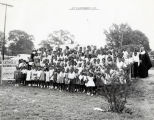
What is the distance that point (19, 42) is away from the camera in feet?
228

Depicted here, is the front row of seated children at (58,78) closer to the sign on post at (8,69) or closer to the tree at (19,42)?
the sign on post at (8,69)

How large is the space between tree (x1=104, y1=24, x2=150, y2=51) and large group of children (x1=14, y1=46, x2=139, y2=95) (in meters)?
34.3

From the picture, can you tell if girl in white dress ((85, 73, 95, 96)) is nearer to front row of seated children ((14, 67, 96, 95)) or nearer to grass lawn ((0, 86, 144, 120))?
front row of seated children ((14, 67, 96, 95))

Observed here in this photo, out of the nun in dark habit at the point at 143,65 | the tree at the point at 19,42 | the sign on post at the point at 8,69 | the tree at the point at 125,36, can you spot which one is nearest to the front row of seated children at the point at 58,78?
the sign on post at the point at 8,69

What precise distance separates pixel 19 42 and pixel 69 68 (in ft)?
193

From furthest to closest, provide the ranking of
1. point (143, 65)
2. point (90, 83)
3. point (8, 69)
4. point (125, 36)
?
1. point (125, 36)
2. point (8, 69)
3. point (143, 65)
4. point (90, 83)

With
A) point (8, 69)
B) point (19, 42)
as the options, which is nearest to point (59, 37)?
point (19, 42)

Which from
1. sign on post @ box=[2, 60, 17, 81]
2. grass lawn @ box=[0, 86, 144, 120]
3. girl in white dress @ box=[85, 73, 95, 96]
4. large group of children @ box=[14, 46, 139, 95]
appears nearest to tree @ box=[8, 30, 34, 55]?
sign on post @ box=[2, 60, 17, 81]

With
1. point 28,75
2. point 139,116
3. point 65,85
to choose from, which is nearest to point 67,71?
point 65,85

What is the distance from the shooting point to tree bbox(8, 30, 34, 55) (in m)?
68.2

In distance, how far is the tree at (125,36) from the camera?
158 ft

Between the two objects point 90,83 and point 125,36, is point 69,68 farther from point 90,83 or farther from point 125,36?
point 125,36

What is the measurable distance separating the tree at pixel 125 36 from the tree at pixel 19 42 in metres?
25.8

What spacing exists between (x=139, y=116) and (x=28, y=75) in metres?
7.96
